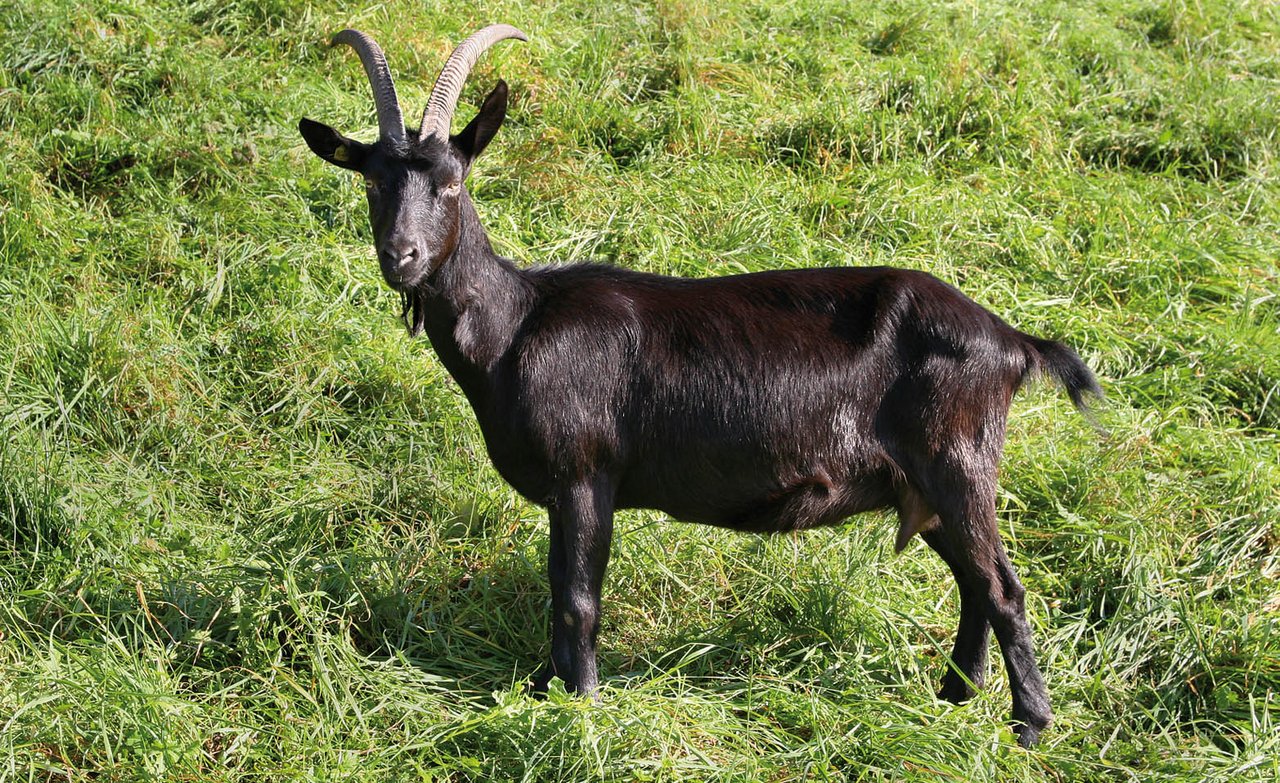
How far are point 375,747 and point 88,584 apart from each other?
151cm

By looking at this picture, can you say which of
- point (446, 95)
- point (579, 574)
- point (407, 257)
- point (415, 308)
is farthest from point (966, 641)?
point (446, 95)

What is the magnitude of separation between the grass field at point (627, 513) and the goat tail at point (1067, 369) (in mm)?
1077

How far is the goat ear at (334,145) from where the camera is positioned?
15.6 ft

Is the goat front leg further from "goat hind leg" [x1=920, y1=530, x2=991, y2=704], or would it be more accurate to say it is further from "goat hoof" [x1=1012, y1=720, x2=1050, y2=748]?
"goat hoof" [x1=1012, y1=720, x2=1050, y2=748]

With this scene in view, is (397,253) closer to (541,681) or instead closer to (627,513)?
(541,681)

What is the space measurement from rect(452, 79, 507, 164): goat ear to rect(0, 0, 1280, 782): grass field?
162 centimetres

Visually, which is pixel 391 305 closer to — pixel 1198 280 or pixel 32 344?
pixel 32 344

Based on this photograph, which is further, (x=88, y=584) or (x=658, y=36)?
(x=658, y=36)

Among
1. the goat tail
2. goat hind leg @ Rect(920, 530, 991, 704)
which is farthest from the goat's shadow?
the goat tail

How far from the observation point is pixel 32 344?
616 cm

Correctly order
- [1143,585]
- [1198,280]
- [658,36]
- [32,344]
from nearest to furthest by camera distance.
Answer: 1. [1143,585]
2. [32,344]
3. [1198,280]
4. [658,36]

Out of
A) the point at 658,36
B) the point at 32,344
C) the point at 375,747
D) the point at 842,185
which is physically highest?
the point at 658,36

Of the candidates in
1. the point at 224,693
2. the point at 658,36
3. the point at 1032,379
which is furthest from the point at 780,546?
the point at 658,36

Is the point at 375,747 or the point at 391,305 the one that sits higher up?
the point at 391,305
